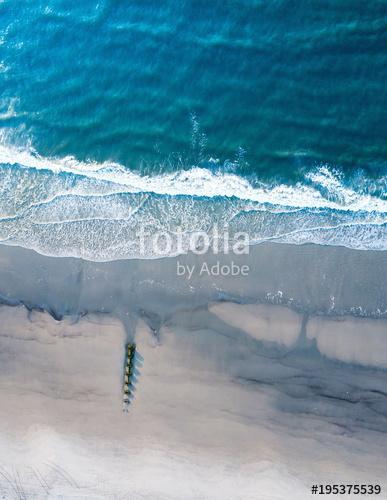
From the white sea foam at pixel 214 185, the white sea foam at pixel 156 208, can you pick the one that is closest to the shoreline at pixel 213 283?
the white sea foam at pixel 156 208

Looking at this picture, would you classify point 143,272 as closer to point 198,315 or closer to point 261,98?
point 198,315

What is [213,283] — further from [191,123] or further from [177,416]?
[191,123]

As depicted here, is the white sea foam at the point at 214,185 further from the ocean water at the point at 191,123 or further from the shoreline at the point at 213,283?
the shoreline at the point at 213,283

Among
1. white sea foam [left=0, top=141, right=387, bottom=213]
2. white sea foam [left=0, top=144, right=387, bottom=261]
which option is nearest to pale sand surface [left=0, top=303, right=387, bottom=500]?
white sea foam [left=0, top=144, right=387, bottom=261]

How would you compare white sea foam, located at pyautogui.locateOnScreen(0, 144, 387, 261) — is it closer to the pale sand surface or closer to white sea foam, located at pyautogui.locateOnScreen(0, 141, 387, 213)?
white sea foam, located at pyautogui.locateOnScreen(0, 141, 387, 213)

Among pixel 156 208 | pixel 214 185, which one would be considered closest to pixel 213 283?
pixel 156 208

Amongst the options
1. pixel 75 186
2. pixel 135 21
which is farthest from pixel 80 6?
pixel 75 186
